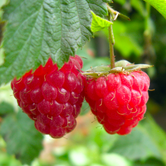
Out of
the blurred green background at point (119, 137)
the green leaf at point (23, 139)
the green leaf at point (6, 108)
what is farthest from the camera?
the blurred green background at point (119, 137)

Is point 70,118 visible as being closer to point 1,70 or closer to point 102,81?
point 102,81

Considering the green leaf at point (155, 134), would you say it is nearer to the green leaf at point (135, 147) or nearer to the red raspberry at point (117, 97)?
the green leaf at point (135, 147)

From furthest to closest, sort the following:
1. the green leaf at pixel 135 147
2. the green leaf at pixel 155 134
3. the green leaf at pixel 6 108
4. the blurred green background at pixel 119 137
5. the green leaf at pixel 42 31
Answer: the green leaf at pixel 155 134 → the green leaf at pixel 135 147 → the blurred green background at pixel 119 137 → the green leaf at pixel 6 108 → the green leaf at pixel 42 31

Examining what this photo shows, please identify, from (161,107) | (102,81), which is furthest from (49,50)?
(161,107)

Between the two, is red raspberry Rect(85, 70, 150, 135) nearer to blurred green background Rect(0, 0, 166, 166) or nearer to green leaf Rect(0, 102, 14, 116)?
blurred green background Rect(0, 0, 166, 166)

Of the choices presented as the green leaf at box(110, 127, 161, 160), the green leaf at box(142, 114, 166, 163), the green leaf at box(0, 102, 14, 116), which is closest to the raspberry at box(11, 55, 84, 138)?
the green leaf at box(0, 102, 14, 116)

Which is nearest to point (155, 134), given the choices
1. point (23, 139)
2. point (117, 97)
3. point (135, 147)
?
point (135, 147)

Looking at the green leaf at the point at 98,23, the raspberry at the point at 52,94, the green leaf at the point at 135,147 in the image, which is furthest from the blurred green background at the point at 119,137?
the green leaf at the point at 98,23
